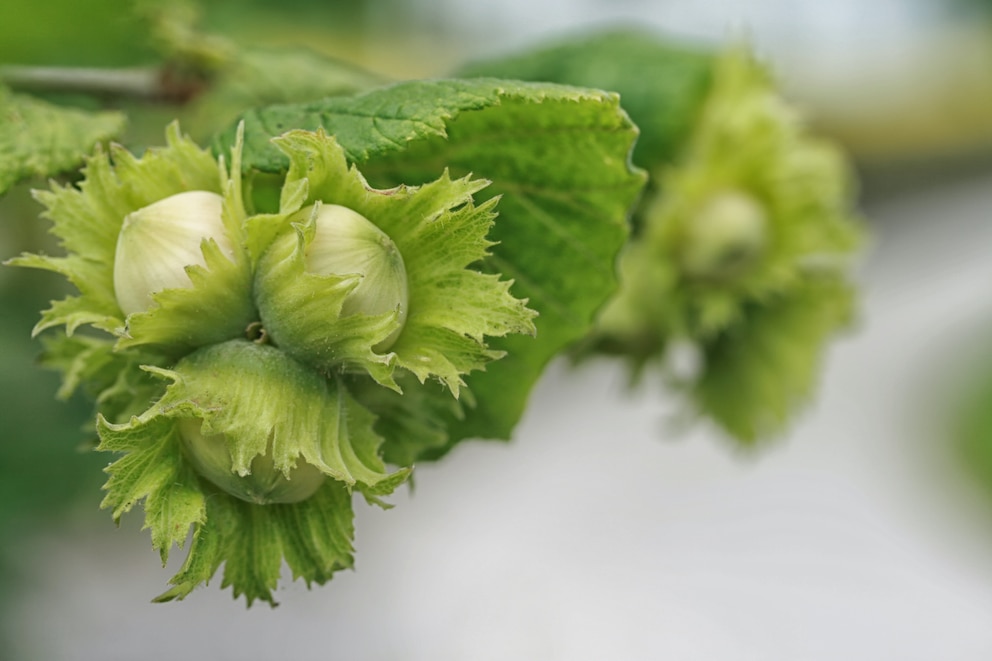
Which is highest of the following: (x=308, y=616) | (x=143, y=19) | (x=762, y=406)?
(x=143, y=19)

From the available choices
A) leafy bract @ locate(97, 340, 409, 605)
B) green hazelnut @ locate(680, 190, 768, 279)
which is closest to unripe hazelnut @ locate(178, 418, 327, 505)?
leafy bract @ locate(97, 340, 409, 605)

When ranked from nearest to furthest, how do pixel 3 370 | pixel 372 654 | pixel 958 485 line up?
pixel 3 370 < pixel 372 654 < pixel 958 485

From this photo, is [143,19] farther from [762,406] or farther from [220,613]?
[220,613]

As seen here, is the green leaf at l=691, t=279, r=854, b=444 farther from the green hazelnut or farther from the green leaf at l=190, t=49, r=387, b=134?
the green leaf at l=190, t=49, r=387, b=134

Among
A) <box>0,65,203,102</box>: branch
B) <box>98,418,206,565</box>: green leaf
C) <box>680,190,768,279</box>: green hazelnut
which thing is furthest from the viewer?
<box>680,190,768,279</box>: green hazelnut

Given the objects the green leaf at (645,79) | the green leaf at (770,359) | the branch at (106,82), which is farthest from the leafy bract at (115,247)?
the green leaf at (770,359)

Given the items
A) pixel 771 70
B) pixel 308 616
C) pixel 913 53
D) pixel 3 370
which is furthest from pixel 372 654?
pixel 913 53
